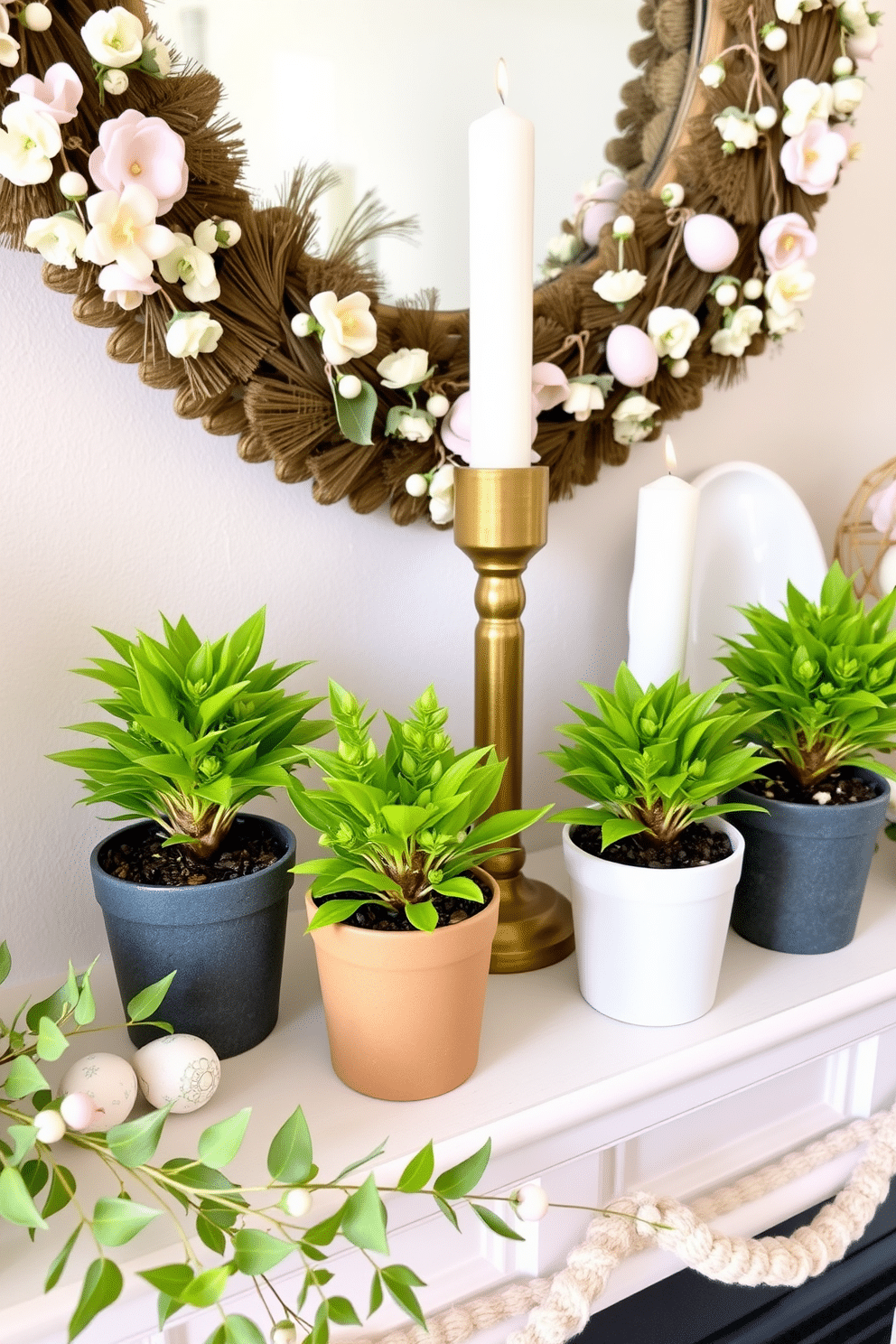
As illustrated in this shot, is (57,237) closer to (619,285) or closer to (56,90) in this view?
(56,90)

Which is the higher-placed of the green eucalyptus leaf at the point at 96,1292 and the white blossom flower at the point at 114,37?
the white blossom flower at the point at 114,37

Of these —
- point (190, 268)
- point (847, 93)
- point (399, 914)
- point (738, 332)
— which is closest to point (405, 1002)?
point (399, 914)

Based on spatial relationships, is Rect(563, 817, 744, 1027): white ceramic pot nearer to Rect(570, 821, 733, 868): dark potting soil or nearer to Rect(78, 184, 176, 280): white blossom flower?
Rect(570, 821, 733, 868): dark potting soil

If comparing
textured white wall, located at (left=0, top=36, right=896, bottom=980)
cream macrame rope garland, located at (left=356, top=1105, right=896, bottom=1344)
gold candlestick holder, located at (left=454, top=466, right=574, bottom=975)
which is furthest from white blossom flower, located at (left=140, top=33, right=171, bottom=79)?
cream macrame rope garland, located at (left=356, top=1105, right=896, bottom=1344)

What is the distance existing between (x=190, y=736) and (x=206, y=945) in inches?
3.6

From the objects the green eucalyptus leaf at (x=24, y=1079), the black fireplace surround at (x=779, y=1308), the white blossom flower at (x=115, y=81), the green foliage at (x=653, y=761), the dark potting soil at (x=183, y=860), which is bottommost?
the black fireplace surround at (x=779, y=1308)

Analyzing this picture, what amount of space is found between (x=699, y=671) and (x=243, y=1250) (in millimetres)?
527

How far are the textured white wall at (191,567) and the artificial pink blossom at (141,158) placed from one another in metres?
0.07

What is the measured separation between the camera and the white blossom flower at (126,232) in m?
0.45

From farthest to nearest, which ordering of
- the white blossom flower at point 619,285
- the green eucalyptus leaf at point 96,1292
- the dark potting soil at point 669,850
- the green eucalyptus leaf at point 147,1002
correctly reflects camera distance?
1. the white blossom flower at point 619,285
2. the dark potting soil at point 669,850
3. the green eucalyptus leaf at point 147,1002
4. the green eucalyptus leaf at point 96,1292

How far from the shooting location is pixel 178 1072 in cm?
42

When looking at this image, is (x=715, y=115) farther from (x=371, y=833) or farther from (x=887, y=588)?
(x=371, y=833)

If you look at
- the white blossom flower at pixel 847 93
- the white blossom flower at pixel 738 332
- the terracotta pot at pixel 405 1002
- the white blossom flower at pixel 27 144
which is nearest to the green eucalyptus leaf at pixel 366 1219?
the terracotta pot at pixel 405 1002

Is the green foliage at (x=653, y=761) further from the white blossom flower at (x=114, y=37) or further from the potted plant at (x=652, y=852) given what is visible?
the white blossom flower at (x=114, y=37)
